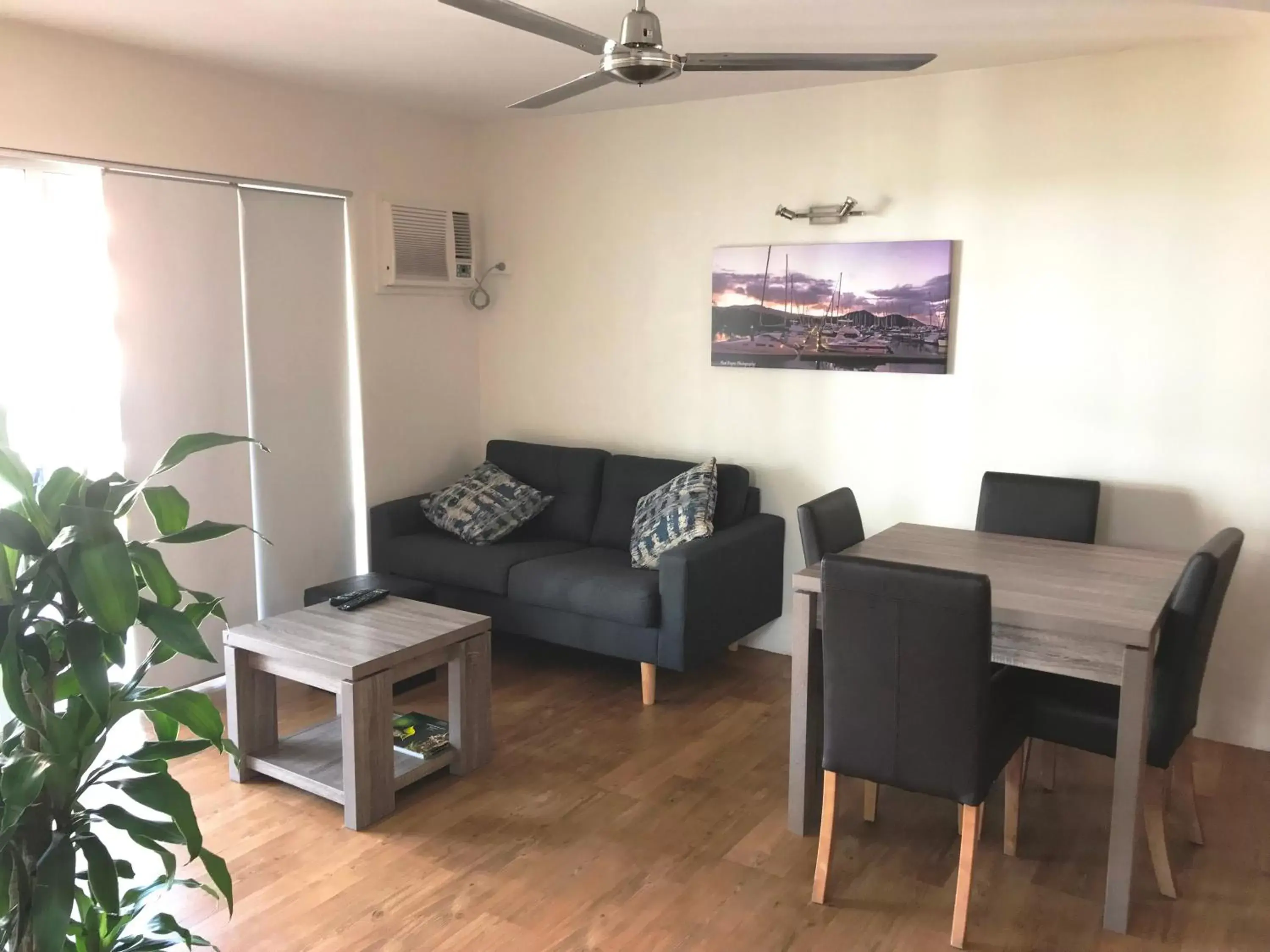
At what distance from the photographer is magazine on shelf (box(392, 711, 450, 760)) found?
342 centimetres

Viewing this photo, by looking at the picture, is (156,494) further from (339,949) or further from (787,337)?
(787,337)

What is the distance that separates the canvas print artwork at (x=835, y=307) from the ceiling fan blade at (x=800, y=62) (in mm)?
1614

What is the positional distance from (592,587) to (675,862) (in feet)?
4.60

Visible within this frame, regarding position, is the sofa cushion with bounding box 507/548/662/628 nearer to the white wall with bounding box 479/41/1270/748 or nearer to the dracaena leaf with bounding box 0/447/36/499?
the white wall with bounding box 479/41/1270/748

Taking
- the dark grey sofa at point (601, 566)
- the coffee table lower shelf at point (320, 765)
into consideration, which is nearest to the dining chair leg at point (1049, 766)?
the dark grey sofa at point (601, 566)

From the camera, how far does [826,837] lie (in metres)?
2.73

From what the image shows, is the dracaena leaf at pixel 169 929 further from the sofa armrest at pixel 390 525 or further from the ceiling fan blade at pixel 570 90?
the sofa armrest at pixel 390 525

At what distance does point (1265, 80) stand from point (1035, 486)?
5.16 ft

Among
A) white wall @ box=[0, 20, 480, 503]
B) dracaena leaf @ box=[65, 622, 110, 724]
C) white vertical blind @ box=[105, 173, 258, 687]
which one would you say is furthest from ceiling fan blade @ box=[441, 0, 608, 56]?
white vertical blind @ box=[105, 173, 258, 687]

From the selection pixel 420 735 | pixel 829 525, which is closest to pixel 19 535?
pixel 420 735

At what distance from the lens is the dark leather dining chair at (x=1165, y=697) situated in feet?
8.41

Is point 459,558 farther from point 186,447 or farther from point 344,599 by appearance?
point 186,447

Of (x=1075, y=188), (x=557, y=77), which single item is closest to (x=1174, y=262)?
(x=1075, y=188)

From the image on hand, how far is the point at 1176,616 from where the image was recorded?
8.45 feet
